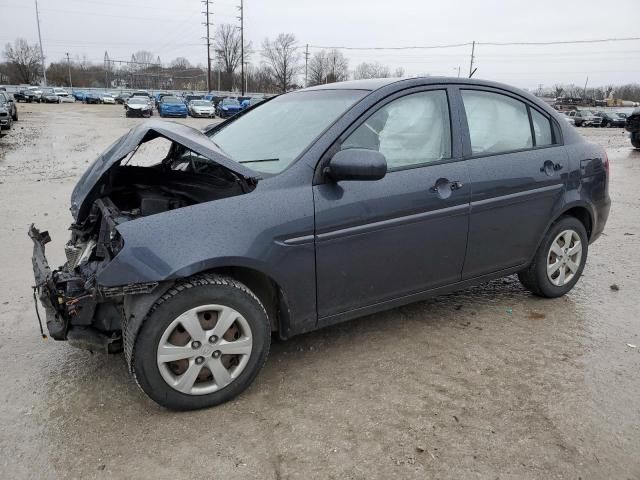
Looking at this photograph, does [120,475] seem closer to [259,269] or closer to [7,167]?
[259,269]

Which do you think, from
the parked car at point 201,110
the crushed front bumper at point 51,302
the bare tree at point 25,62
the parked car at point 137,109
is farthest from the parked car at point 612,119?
the bare tree at point 25,62

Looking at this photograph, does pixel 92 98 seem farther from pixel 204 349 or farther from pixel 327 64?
pixel 204 349

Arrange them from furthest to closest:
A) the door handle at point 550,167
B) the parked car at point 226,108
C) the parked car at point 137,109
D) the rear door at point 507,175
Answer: the parked car at point 226,108 → the parked car at point 137,109 → the door handle at point 550,167 → the rear door at point 507,175

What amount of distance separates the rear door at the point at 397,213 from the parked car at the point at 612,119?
41000mm

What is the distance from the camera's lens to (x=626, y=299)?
433 cm

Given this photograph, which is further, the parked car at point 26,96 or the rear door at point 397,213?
the parked car at point 26,96

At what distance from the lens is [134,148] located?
2.89 m

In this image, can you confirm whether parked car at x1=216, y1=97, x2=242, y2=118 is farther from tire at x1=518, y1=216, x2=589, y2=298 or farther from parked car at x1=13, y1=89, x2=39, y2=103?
tire at x1=518, y1=216, x2=589, y2=298

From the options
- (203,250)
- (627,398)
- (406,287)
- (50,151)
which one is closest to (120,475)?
(203,250)

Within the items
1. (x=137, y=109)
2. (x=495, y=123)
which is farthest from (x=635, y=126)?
(x=137, y=109)

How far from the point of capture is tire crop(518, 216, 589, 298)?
4.04m

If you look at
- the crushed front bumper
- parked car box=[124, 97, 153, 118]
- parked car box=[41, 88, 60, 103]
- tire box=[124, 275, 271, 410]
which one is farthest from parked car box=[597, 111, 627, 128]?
parked car box=[41, 88, 60, 103]

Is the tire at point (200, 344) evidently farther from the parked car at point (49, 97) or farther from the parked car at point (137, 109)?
the parked car at point (49, 97)

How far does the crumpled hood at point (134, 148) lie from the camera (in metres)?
2.77
